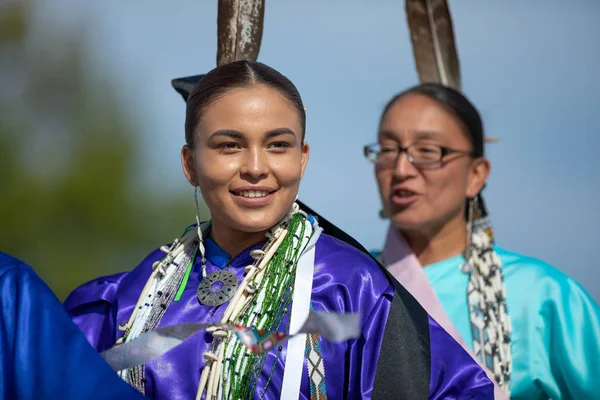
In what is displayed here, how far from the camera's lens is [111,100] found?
44.8 feet

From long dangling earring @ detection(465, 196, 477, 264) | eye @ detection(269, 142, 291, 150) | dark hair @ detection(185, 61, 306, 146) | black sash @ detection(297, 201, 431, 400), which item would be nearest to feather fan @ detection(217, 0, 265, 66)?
dark hair @ detection(185, 61, 306, 146)

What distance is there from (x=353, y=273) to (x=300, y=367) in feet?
1.07

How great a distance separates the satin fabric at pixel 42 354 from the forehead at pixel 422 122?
227 centimetres

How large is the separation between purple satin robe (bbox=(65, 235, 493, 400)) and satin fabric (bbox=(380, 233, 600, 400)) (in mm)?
1179

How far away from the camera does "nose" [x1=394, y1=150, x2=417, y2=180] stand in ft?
14.5

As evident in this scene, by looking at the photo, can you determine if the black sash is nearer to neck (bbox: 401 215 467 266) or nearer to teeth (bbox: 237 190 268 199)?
teeth (bbox: 237 190 268 199)

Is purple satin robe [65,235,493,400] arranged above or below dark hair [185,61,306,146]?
below

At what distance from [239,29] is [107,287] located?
0.97 metres

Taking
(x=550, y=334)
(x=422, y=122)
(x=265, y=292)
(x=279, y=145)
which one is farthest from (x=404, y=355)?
(x=422, y=122)

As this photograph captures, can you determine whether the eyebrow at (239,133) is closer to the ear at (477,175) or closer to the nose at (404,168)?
the nose at (404,168)

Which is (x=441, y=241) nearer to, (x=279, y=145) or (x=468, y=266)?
(x=468, y=266)

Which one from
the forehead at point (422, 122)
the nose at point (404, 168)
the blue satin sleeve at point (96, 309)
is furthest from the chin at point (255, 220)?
the forehead at point (422, 122)

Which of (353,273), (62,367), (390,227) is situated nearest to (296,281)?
(353,273)

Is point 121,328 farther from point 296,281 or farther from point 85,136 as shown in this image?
point 85,136
